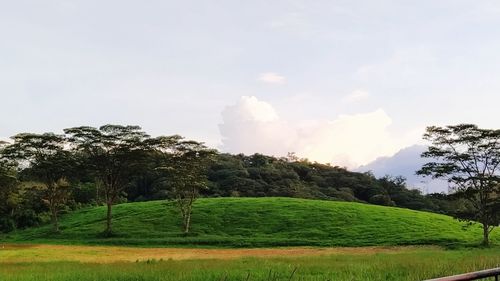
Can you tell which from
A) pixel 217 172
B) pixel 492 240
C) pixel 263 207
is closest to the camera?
pixel 492 240

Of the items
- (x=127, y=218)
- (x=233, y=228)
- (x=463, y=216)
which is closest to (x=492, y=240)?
(x=463, y=216)

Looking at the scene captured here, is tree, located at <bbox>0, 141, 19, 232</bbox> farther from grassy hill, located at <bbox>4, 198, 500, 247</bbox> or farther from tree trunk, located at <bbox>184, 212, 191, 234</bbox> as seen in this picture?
tree trunk, located at <bbox>184, 212, 191, 234</bbox>

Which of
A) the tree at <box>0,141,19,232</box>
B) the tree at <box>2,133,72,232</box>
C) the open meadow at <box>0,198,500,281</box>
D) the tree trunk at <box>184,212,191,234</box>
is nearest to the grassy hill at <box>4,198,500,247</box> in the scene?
the open meadow at <box>0,198,500,281</box>

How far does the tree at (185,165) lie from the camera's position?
6350cm

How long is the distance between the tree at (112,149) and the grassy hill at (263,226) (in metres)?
5.85

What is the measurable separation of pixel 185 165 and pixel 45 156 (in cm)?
1799

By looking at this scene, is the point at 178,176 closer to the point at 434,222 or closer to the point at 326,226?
the point at 326,226

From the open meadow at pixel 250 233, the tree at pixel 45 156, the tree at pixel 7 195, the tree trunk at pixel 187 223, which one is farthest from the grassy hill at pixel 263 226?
the tree at pixel 45 156

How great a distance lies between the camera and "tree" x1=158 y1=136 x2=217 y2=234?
63500 millimetres

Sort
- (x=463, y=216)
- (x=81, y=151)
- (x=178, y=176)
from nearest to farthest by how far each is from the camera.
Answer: (x=463, y=216), (x=178, y=176), (x=81, y=151)

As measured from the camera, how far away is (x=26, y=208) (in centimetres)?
8081

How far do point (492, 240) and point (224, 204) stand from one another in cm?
3545

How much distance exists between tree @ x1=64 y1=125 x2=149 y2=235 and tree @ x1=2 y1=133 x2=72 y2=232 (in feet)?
7.40

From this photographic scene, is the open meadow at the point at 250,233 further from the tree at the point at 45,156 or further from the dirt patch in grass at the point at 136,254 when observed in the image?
the tree at the point at 45,156
